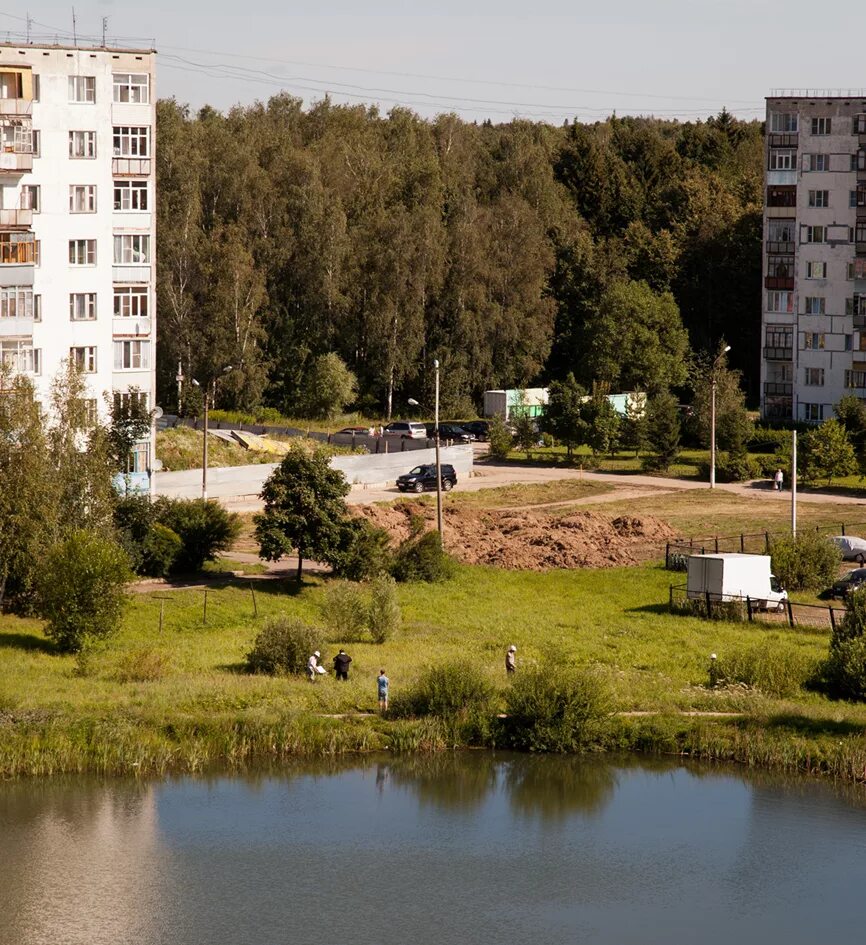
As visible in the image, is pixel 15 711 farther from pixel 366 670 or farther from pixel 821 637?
pixel 821 637

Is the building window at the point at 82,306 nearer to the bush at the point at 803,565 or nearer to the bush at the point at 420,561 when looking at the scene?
the bush at the point at 420,561

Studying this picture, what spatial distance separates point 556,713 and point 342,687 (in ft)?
19.7

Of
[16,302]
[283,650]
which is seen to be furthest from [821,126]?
[283,650]

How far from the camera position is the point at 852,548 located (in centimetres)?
6203

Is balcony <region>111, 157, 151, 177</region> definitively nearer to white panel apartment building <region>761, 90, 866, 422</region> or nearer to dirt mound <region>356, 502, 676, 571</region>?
dirt mound <region>356, 502, 676, 571</region>

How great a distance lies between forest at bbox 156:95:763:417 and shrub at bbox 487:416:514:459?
1316 centimetres

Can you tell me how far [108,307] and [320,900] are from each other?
34.8 m

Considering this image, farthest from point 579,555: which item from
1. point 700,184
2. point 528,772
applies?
point 700,184

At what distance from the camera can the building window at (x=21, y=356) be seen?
56.5 metres

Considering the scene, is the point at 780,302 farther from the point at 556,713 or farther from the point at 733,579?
the point at 556,713

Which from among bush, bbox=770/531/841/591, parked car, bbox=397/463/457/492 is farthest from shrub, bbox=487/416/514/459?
bush, bbox=770/531/841/591

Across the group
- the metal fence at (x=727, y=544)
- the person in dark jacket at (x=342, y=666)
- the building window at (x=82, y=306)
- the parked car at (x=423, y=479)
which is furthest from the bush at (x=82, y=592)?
the parked car at (x=423, y=479)

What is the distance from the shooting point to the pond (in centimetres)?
2930

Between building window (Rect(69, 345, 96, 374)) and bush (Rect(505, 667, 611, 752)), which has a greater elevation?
building window (Rect(69, 345, 96, 374))
